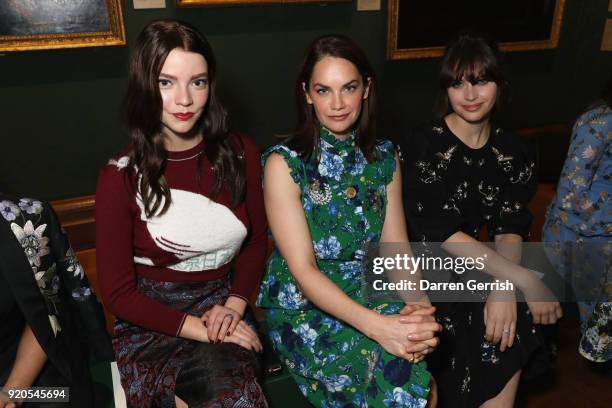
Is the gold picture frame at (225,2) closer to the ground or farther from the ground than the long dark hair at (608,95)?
farther from the ground

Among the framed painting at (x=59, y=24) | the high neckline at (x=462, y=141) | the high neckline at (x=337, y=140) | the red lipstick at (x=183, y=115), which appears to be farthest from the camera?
the framed painting at (x=59, y=24)

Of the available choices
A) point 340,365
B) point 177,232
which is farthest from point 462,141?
point 177,232

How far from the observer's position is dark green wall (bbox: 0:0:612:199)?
7.45 feet

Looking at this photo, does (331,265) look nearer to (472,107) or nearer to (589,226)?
(472,107)

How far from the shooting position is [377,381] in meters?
1.35

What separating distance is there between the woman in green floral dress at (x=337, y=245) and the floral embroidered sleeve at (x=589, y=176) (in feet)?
2.63

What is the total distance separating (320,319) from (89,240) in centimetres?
152

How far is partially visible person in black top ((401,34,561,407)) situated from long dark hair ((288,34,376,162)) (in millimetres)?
263

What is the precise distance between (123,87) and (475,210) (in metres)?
1.62

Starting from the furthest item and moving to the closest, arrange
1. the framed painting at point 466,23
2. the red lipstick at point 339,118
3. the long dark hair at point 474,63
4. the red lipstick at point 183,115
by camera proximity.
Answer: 1. the framed painting at point 466,23
2. the long dark hair at point 474,63
3. the red lipstick at point 339,118
4. the red lipstick at point 183,115

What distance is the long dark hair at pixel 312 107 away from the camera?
1.50 metres

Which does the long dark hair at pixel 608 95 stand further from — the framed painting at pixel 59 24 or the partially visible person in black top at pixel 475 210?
the framed painting at pixel 59 24

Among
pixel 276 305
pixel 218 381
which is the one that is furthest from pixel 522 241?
pixel 218 381

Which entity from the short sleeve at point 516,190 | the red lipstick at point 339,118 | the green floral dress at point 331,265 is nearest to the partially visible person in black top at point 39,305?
the green floral dress at point 331,265
